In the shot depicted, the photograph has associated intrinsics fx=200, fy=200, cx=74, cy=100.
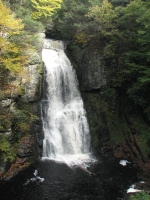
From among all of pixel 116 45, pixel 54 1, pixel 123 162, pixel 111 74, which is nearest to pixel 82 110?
pixel 111 74

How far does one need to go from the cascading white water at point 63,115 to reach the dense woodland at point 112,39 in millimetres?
1542

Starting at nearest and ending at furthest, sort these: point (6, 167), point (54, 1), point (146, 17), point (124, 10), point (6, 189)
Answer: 1. point (6, 189)
2. point (6, 167)
3. point (146, 17)
4. point (124, 10)
5. point (54, 1)

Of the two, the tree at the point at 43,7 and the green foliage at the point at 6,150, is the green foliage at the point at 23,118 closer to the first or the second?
the green foliage at the point at 6,150

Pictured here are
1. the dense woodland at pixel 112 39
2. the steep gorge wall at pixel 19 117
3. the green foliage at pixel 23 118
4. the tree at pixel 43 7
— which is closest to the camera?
the steep gorge wall at pixel 19 117

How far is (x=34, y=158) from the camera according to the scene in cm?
1345

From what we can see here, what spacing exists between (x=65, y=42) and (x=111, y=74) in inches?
244

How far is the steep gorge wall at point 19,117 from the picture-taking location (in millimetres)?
12052

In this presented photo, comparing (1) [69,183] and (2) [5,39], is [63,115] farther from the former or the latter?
(2) [5,39]

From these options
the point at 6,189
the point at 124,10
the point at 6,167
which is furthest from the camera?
the point at 124,10

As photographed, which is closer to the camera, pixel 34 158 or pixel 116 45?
pixel 34 158

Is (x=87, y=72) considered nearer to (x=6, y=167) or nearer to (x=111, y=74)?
(x=111, y=74)

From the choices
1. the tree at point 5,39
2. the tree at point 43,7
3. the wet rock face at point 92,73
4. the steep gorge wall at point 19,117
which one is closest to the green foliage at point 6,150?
the steep gorge wall at point 19,117

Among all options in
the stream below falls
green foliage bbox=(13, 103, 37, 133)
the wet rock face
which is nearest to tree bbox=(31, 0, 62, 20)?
the stream below falls

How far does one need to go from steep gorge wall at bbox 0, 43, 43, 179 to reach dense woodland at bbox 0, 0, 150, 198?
1.25m
